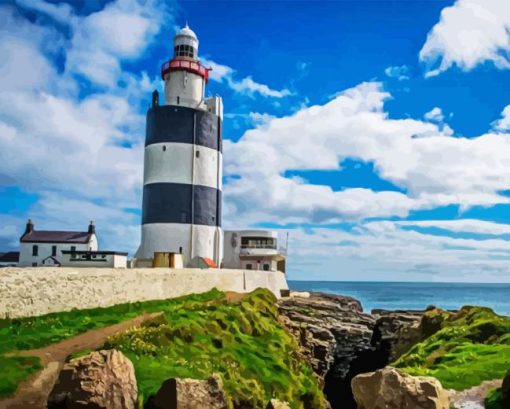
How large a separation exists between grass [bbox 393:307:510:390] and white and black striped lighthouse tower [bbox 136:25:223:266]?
67.5 ft

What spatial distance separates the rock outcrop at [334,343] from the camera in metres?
30.7

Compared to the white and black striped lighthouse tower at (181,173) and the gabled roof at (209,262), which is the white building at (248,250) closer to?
the white and black striped lighthouse tower at (181,173)

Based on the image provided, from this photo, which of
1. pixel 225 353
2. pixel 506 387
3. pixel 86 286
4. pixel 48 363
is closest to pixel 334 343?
pixel 225 353

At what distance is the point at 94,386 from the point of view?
1164 cm

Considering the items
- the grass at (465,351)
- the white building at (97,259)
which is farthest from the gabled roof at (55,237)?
the grass at (465,351)

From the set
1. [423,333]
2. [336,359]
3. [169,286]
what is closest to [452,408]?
[423,333]

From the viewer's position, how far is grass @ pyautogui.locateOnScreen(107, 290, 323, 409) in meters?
14.8

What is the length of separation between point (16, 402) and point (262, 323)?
12.5 m

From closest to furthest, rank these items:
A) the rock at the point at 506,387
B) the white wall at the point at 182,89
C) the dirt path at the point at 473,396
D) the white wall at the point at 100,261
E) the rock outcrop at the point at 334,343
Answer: the rock at the point at 506,387 → the dirt path at the point at 473,396 → the rock outcrop at the point at 334,343 → the white wall at the point at 100,261 → the white wall at the point at 182,89

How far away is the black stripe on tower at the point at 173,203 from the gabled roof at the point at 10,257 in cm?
1981

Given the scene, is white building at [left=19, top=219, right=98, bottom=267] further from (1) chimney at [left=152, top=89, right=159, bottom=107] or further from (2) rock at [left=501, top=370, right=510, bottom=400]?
(2) rock at [left=501, top=370, right=510, bottom=400]

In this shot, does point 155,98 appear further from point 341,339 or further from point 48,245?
point 341,339

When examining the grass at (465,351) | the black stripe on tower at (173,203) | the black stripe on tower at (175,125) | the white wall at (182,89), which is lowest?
the grass at (465,351)

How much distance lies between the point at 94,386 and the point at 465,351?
13.1 m
